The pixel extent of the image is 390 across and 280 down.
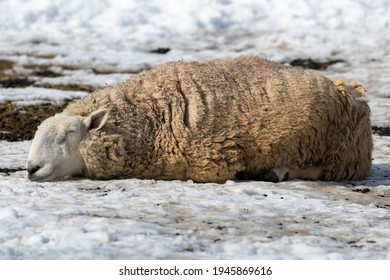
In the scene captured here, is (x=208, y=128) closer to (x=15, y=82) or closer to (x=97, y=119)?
(x=97, y=119)

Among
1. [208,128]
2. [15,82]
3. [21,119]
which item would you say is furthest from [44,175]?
[15,82]

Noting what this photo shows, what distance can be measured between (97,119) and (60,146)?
0.55 metres

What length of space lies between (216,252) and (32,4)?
27.9 m

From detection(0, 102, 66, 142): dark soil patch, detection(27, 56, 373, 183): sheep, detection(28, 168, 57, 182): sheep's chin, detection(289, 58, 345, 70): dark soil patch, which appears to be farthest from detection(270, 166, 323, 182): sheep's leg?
detection(289, 58, 345, 70): dark soil patch

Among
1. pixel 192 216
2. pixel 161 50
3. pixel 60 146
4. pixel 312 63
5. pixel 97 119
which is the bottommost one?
pixel 192 216

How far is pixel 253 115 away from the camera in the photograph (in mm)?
9641

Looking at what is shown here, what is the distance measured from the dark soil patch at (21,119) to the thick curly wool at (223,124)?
4.96m

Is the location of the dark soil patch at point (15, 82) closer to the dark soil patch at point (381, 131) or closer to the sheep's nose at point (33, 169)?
the dark soil patch at point (381, 131)

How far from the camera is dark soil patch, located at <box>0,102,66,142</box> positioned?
14.6 metres

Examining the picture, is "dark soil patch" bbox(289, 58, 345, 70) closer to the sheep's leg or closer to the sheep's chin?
the sheep's leg

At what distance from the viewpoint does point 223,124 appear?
952 centimetres

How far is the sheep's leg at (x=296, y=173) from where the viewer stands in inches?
388

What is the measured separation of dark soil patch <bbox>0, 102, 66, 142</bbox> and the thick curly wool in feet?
16.3

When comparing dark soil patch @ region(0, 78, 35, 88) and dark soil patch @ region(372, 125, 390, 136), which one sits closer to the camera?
dark soil patch @ region(372, 125, 390, 136)
